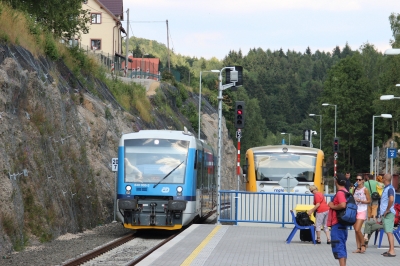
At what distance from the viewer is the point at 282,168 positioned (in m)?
31.4

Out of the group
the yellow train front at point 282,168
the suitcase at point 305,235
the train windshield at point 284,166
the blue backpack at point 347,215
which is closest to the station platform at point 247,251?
the suitcase at point 305,235

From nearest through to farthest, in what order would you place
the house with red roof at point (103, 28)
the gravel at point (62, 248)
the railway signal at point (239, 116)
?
1. the gravel at point (62, 248)
2. the railway signal at point (239, 116)
3. the house with red roof at point (103, 28)

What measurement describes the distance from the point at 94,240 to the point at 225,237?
12.9 feet

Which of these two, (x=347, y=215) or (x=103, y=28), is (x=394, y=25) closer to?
(x=103, y=28)

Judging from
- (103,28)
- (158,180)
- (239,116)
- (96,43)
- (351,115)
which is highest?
(103,28)

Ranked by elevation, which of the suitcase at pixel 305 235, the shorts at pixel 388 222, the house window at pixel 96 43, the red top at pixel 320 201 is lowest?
the suitcase at pixel 305 235

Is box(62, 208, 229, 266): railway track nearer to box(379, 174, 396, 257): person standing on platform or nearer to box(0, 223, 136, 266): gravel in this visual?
box(0, 223, 136, 266): gravel

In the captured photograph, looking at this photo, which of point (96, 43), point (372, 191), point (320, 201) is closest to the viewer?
point (320, 201)

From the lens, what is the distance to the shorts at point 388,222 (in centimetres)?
1831

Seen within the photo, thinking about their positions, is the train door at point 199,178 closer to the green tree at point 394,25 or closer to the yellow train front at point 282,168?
the yellow train front at point 282,168

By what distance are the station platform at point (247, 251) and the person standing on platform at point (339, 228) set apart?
6.30 ft

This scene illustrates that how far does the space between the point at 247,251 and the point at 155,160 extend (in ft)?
25.9

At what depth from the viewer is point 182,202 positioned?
24641 mm

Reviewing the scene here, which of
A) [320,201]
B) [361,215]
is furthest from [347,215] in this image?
[320,201]
